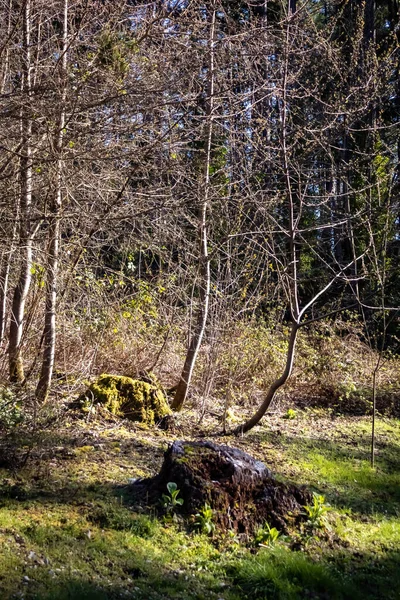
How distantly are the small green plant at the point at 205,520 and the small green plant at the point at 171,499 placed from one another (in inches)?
6.8

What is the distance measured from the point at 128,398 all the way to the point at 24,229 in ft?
8.23

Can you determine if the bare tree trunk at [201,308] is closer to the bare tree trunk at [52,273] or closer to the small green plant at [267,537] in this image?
the bare tree trunk at [52,273]

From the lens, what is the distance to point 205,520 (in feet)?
14.2

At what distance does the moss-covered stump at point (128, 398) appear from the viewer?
6727 mm

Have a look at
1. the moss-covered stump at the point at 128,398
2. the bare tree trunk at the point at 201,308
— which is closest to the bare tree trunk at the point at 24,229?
the moss-covered stump at the point at 128,398

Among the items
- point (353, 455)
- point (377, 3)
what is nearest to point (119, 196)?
point (353, 455)

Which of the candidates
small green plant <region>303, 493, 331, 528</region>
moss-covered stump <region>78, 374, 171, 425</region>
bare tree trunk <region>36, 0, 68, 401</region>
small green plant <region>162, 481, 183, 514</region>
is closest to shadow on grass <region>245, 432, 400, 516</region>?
small green plant <region>303, 493, 331, 528</region>

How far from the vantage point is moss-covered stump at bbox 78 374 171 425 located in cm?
673

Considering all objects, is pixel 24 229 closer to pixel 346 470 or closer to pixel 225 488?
pixel 225 488

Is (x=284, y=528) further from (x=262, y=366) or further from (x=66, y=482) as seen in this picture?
(x=262, y=366)

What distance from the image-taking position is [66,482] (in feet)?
15.7

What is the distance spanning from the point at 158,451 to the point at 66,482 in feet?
4.41

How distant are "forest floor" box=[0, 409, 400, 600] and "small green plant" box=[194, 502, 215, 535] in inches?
1.8

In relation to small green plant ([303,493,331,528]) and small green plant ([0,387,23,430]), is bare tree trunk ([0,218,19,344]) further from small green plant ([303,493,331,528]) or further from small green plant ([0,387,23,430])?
small green plant ([303,493,331,528])
